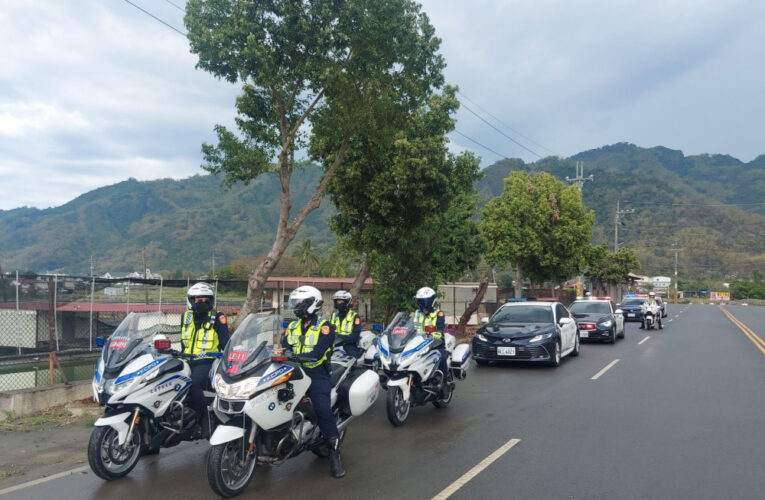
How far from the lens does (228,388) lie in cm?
518

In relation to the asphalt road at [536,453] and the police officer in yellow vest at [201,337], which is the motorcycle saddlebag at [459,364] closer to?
the asphalt road at [536,453]

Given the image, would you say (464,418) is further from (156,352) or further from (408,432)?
(156,352)

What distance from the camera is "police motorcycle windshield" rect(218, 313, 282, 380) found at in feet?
17.3

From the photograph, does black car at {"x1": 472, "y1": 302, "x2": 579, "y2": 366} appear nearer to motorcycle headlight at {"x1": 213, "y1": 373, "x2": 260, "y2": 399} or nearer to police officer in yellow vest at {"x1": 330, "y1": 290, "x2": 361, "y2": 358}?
police officer in yellow vest at {"x1": 330, "y1": 290, "x2": 361, "y2": 358}

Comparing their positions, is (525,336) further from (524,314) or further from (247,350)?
(247,350)

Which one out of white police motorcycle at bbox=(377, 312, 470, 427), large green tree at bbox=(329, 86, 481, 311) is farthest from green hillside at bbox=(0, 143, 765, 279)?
white police motorcycle at bbox=(377, 312, 470, 427)

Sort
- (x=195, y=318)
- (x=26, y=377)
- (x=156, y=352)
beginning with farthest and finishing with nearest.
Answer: (x=26, y=377)
(x=195, y=318)
(x=156, y=352)

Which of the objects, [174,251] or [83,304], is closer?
[83,304]

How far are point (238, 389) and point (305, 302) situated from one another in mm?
1065

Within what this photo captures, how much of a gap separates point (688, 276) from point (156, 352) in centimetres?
12800

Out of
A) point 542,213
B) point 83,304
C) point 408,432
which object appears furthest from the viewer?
point 542,213

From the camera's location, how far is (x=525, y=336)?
13102mm

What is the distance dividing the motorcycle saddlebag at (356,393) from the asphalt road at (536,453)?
1.83ft

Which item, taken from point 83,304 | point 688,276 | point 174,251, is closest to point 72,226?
point 174,251
